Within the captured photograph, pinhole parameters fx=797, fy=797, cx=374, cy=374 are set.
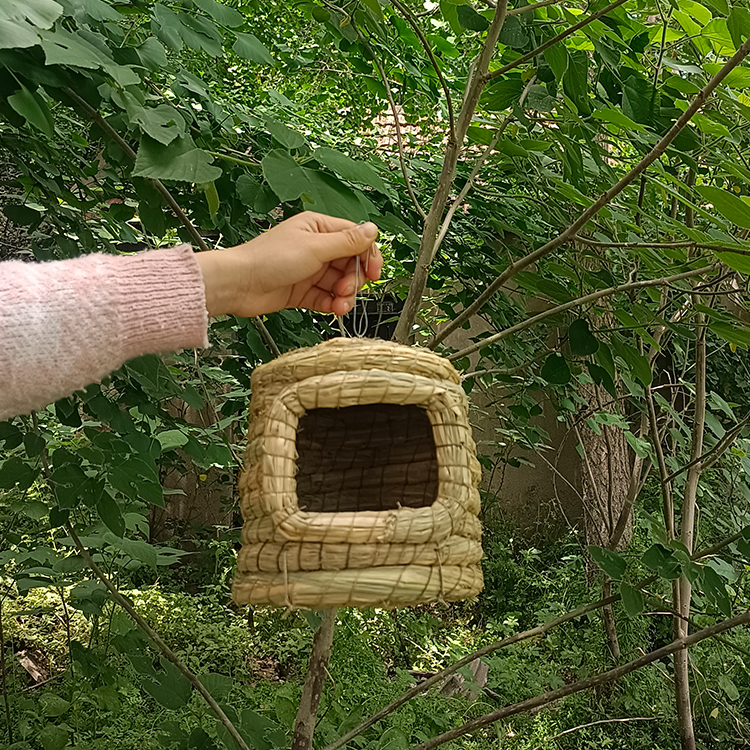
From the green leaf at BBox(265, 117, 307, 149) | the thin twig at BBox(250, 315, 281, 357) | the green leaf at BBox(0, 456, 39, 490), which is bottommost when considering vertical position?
the green leaf at BBox(0, 456, 39, 490)

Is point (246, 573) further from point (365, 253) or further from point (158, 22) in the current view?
point (158, 22)

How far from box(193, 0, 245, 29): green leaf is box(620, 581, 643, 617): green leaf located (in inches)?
35.9

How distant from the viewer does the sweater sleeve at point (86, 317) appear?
24.5 inches

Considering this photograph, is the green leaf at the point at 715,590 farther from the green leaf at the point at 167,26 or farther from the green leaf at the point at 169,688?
the green leaf at the point at 167,26

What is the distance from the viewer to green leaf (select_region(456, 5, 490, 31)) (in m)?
1.01

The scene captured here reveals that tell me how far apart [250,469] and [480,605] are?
3.03 m

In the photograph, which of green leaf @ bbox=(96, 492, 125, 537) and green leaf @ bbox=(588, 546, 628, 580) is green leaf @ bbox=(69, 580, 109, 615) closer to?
green leaf @ bbox=(96, 492, 125, 537)

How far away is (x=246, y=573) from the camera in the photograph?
2.59 ft

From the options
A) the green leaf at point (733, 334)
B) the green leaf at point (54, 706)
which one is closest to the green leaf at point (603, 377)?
the green leaf at point (733, 334)

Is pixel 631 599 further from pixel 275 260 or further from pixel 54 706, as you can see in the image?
pixel 54 706

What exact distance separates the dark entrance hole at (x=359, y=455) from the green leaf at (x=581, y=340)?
11.6 inches

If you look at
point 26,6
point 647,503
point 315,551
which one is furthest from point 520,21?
point 647,503

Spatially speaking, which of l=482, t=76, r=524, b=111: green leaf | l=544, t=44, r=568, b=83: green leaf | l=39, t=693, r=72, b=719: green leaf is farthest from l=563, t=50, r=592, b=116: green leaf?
l=39, t=693, r=72, b=719: green leaf

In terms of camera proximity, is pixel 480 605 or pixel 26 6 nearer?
pixel 26 6
